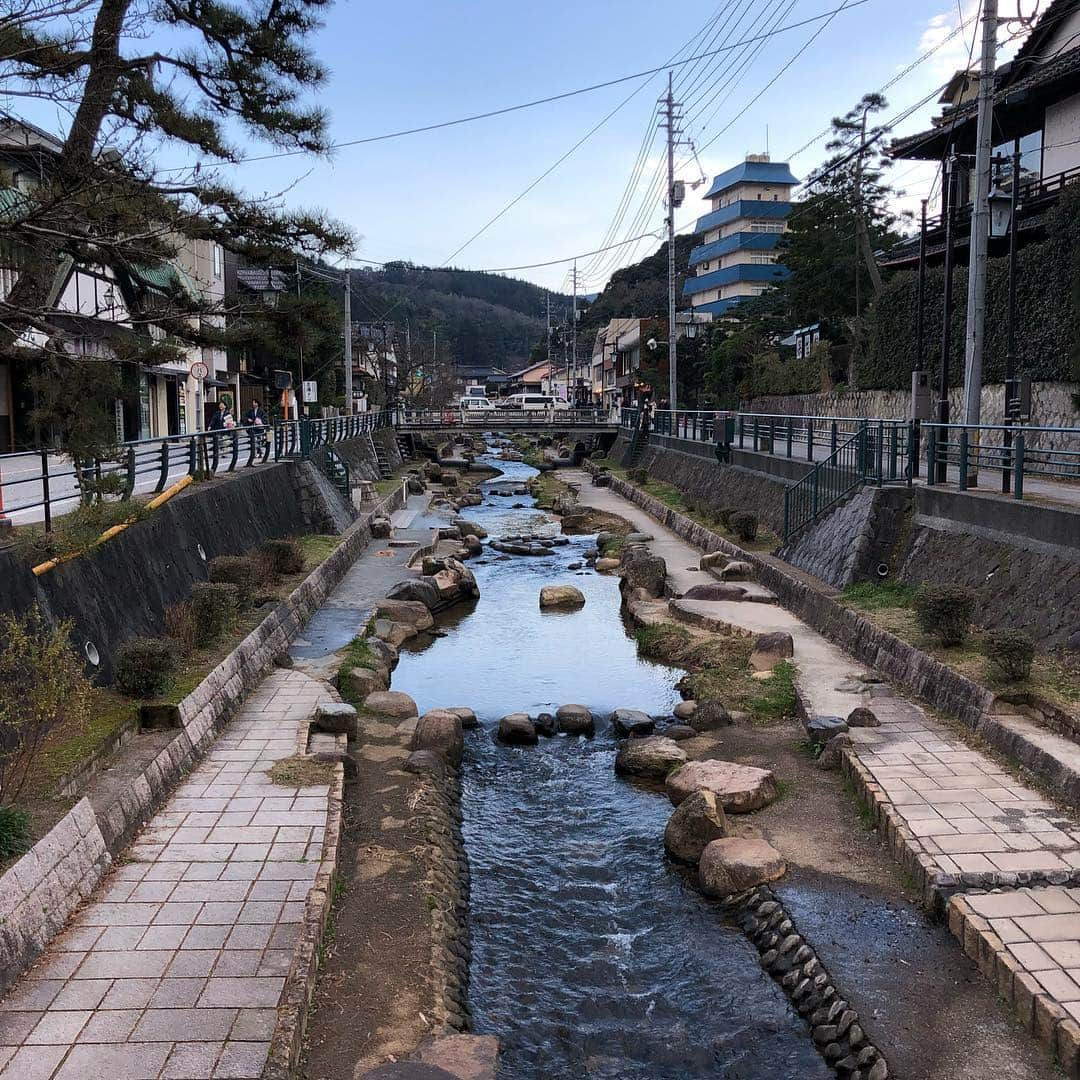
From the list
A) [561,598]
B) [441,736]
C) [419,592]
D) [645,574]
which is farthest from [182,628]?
[645,574]

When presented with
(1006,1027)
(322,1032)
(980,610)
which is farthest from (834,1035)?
(980,610)

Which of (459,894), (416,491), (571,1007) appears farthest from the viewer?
(416,491)

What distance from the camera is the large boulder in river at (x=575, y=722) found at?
1311cm

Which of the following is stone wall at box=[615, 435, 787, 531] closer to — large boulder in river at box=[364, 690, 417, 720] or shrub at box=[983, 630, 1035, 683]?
large boulder in river at box=[364, 690, 417, 720]

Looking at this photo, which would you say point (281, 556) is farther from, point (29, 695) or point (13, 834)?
point (13, 834)

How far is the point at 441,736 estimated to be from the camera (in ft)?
38.2

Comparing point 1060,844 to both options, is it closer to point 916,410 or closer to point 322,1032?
point 322,1032

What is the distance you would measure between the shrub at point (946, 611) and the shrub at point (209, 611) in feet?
28.5

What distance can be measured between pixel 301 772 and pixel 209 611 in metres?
3.72

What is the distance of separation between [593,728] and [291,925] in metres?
6.96

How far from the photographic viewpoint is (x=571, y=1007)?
7191 mm

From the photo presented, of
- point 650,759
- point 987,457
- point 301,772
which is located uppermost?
point 987,457

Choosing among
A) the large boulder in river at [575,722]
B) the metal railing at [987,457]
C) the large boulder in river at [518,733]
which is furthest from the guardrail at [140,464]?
the metal railing at [987,457]

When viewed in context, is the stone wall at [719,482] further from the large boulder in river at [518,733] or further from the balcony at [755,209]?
the balcony at [755,209]
